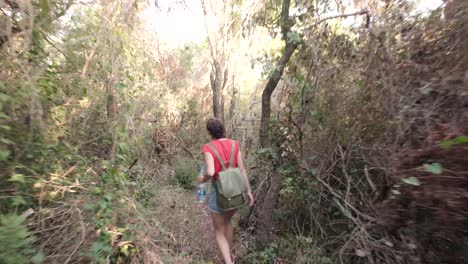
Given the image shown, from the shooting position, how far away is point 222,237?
3.68 meters

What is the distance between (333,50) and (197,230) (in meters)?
3.00

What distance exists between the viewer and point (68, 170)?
2967 millimetres

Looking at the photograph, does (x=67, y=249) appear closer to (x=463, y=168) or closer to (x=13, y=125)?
(x=13, y=125)

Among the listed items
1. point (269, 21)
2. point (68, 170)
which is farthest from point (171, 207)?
point (269, 21)

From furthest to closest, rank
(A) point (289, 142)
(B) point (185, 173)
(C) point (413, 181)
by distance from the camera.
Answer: (B) point (185, 173) → (A) point (289, 142) → (C) point (413, 181)

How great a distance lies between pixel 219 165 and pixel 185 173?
3.71 metres

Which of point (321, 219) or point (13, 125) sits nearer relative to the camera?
point (13, 125)

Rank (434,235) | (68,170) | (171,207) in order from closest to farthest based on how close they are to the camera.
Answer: (434,235), (68,170), (171,207)

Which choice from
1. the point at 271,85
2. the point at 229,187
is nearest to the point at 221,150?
the point at 229,187

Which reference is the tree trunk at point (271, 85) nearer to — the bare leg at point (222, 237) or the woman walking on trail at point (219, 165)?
the woman walking on trail at point (219, 165)

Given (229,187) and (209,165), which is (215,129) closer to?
(209,165)

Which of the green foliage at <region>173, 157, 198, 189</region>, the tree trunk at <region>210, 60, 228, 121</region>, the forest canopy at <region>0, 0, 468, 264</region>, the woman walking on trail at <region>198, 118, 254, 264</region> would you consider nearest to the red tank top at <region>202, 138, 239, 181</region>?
the woman walking on trail at <region>198, 118, 254, 264</region>

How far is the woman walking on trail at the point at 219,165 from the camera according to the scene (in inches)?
137

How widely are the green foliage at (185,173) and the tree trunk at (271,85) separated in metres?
2.94
